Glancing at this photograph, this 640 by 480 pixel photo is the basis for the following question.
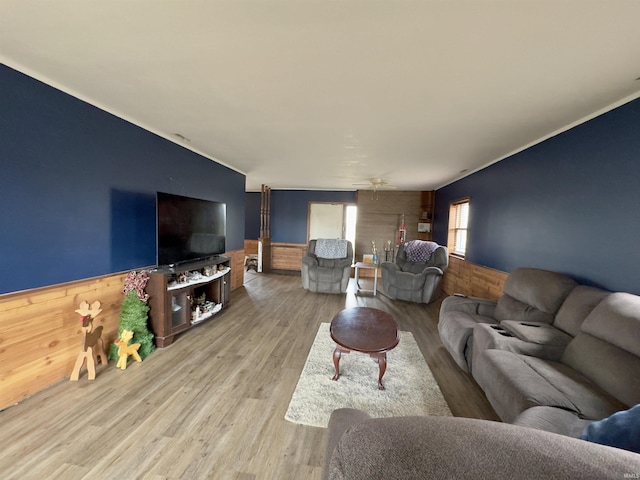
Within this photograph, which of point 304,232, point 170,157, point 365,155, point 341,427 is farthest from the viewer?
point 304,232

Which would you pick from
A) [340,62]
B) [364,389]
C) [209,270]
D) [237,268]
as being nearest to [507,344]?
[364,389]

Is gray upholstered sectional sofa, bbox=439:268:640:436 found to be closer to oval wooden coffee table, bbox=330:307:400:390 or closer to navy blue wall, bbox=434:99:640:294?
navy blue wall, bbox=434:99:640:294

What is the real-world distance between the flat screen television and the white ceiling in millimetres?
899

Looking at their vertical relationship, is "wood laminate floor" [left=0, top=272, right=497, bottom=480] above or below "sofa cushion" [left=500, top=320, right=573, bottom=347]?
below

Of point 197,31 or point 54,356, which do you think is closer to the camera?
point 197,31

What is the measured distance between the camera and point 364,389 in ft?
6.89

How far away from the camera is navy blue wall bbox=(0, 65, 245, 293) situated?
180cm

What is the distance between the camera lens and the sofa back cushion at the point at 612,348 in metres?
1.38

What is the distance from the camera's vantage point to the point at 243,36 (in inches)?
55.5

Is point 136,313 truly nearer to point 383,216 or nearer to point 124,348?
point 124,348

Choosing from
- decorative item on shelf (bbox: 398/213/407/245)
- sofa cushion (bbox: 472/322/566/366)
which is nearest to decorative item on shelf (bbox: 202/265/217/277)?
sofa cushion (bbox: 472/322/566/366)

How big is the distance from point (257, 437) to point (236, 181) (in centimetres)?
430

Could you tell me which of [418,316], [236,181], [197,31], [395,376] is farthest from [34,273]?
[418,316]

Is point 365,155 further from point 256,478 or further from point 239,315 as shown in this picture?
point 256,478
